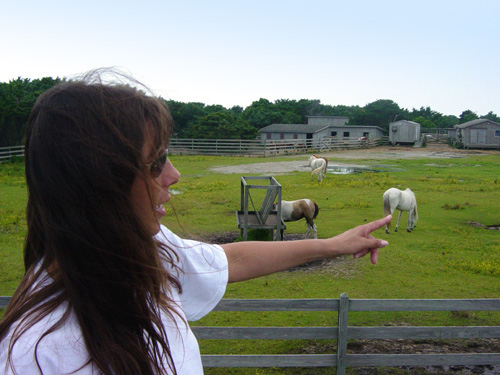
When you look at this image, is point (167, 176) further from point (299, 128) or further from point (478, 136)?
point (299, 128)

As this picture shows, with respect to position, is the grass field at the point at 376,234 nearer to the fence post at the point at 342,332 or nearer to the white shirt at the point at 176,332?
the white shirt at the point at 176,332

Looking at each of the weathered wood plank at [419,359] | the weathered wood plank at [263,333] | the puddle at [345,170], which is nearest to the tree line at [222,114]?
the weathered wood plank at [263,333]

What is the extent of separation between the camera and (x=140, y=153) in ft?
2.94

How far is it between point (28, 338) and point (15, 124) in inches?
1126

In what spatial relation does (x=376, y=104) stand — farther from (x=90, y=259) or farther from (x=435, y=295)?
(x=90, y=259)

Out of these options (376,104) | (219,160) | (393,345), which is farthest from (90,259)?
(376,104)

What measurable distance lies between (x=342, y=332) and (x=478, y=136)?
46.4m

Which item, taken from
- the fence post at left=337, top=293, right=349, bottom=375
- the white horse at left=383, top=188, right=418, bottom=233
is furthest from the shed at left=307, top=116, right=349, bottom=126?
the fence post at left=337, top=293, right=349, bottom=375

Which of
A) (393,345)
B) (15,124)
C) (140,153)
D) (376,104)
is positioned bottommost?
(393,345)

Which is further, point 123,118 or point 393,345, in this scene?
point 393,345

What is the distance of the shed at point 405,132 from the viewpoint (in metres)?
47.1

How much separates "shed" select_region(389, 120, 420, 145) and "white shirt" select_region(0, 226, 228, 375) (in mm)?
49151

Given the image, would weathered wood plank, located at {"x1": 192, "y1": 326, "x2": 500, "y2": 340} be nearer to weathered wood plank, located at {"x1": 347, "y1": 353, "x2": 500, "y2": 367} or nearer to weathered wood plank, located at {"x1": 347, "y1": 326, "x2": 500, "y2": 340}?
weathered wood plank, located at {"x1": 347, "y1": 326, "x2": 500, "y2": 340}

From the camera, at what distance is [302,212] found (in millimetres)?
11000
